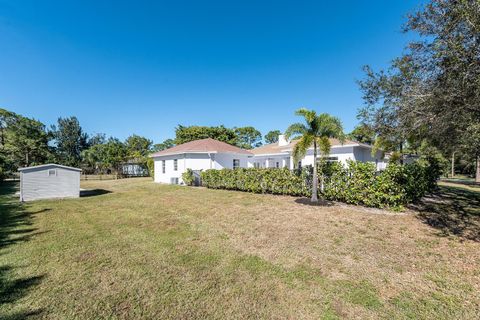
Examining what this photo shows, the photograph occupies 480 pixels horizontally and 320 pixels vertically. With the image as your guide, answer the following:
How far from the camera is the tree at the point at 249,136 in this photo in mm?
51281

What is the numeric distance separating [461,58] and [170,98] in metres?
25.5

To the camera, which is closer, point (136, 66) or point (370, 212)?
point (370, 212)

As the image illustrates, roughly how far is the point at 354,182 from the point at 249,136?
153ft

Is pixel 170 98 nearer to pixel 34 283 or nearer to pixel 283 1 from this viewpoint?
pixel 283 1

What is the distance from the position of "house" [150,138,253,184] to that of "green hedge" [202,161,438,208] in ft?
20.8

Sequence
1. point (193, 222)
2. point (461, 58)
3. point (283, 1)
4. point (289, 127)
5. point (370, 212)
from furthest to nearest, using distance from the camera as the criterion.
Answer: point (283, 1) < point (289, 127) < point (370, 212) < point (193, 222) < point (461, 58)

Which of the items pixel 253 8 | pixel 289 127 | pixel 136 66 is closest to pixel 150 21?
pixel 136 66

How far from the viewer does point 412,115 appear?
23.1 ft

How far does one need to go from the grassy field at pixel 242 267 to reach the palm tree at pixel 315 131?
321cm

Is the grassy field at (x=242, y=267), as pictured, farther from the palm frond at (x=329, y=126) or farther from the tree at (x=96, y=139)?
the tree at (x=96, y=139)

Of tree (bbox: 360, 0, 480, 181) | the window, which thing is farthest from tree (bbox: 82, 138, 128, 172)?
tree (bbox: 360, 0, 480, 181)

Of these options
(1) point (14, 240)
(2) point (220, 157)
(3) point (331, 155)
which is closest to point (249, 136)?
(2) point (220, 157)

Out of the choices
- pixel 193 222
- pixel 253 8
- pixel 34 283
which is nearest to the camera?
pixel 34 283

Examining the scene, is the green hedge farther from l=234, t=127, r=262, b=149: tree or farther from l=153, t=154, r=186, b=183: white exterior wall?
l=234, t=127, r=262, b=149: tree
